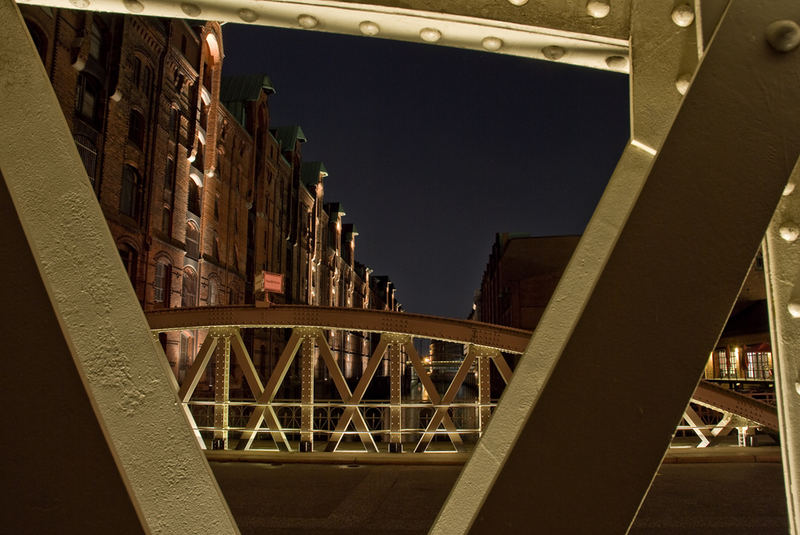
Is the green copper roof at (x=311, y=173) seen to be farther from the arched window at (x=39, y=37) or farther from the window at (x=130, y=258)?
the arched window at (x=39, y=37)

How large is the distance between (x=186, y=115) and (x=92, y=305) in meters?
26.7

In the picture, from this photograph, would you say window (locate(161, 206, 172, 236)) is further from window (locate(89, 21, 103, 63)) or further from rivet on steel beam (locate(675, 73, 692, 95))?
rivet on steel beam (locate(675, 73, 692, 95))

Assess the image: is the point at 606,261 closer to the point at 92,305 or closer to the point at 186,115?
the point at 92,305

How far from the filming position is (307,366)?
1165 centimetres

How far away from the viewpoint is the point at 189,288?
81.5 feet

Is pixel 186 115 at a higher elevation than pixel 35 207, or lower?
higher

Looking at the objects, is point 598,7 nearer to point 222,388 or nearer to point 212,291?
point 222,388

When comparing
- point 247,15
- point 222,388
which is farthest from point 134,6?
point 222,388

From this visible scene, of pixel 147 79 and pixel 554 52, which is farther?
pixel 147 79

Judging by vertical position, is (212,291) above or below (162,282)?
below

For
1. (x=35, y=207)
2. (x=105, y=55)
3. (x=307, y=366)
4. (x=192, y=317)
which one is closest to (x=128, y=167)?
(x=105, y=55)

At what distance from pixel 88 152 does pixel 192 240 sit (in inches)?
313

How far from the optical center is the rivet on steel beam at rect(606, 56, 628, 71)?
1543 millimetres

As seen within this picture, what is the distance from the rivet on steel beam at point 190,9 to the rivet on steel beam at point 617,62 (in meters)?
1.12
